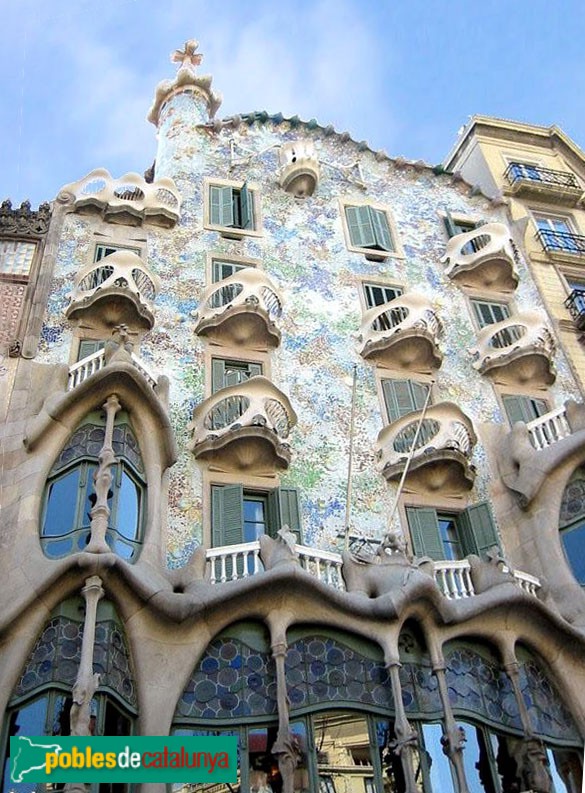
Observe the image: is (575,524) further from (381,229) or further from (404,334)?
(381,229)

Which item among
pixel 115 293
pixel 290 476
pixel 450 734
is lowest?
pixel 450 734

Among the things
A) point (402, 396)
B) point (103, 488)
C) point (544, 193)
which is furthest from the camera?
point (544, 193)

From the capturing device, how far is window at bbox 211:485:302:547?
15.8 m

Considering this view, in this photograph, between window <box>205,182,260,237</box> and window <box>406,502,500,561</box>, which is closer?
window <box>406,502,500,561</box>

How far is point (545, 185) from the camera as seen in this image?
87.5ft

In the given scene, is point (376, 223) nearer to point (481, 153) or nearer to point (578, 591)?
point (481, 153)

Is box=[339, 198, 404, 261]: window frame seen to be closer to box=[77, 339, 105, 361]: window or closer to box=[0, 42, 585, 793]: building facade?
box=[0, 42, 585, 793]: building facade

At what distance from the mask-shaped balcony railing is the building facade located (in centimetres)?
142

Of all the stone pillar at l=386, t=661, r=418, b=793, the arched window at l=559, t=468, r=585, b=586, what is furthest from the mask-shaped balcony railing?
the stone pillar at l=386, t=661, r=418, b=793

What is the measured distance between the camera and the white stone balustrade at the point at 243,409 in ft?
55.0

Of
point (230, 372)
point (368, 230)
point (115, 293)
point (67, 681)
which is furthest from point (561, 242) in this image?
point (67, 681)

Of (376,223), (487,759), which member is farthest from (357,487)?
(376,223)

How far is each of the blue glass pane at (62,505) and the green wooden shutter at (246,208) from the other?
31.8 ft

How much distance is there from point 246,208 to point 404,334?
584 centimetres
